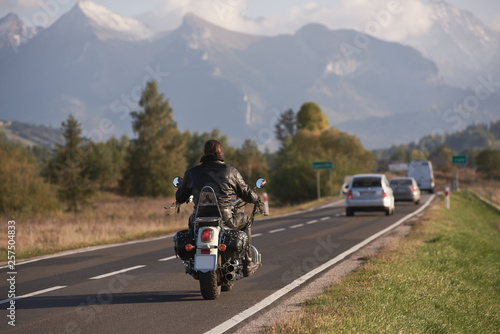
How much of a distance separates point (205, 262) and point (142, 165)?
6496cm

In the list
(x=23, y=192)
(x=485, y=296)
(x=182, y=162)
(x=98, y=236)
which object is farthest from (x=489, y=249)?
(x=182, y=162)

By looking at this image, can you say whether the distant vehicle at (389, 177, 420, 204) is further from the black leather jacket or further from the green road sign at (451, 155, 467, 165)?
the black leather jacket

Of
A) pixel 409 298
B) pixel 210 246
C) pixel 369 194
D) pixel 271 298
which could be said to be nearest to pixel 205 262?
pixel 210 246

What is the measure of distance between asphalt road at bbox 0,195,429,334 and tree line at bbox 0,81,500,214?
79.6 feet

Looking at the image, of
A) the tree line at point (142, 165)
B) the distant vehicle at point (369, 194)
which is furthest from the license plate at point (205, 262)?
the tree line at point (142, 165)

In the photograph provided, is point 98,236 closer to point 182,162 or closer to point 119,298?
point 119,298

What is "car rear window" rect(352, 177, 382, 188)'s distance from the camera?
26.6m

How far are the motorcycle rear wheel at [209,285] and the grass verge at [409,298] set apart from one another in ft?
3.90

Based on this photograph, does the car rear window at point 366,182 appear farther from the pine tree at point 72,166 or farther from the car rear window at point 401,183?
the pine tree at point 72,166

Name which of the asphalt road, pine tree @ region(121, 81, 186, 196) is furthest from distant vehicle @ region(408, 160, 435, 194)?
the asphalt road

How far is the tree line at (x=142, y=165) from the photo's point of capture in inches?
1496

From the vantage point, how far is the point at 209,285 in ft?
25.6

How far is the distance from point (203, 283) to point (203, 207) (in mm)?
945

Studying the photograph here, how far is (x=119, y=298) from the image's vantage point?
8273 millimetres
